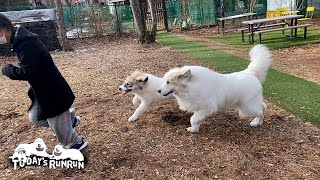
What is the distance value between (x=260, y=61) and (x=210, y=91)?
3.49 feet

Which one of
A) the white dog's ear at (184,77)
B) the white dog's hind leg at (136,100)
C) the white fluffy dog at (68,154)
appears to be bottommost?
the white fluffy dog at (68,154)

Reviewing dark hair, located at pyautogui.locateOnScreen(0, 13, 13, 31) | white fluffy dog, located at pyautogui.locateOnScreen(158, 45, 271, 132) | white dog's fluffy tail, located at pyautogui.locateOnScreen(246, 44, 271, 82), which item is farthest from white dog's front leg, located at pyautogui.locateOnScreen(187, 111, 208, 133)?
dark hair, located at pyautogui.locateOnScreen(0, 13, 13, 31)

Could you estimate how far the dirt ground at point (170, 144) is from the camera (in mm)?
3717

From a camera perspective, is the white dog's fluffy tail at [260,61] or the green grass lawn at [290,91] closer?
the white dog's fluffy tail at [260,61]

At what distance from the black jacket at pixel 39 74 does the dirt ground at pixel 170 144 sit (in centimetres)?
85

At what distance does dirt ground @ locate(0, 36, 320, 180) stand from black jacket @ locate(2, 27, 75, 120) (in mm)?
854

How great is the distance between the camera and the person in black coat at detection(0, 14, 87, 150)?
3.28 m

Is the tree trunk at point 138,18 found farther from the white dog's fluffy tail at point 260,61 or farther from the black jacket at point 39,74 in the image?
the black jacket at point 39,74

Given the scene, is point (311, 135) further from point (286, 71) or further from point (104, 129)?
point (286, 71)

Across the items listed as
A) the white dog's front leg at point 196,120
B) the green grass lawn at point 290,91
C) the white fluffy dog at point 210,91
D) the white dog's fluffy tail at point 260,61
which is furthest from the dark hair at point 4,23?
the green grass lawn at point 290,91

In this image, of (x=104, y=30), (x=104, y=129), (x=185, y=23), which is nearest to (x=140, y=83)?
(x=104, y=129)

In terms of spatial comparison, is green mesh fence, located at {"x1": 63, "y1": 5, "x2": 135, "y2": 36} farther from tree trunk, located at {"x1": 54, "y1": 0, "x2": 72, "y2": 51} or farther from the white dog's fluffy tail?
the white dog's fluffy tail

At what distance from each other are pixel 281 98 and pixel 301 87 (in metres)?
0.96

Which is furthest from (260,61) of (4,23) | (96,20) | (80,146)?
(96,20)
